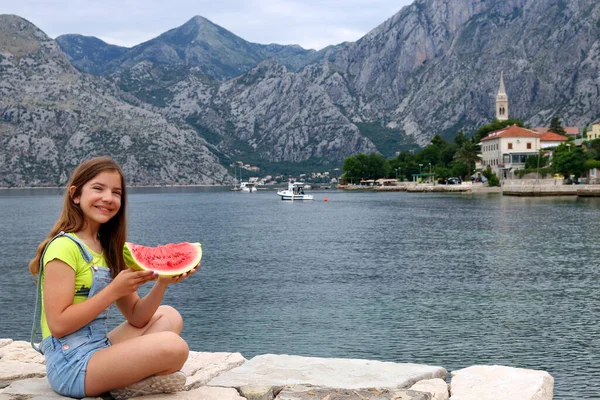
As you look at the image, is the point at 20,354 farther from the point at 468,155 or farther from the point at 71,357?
the point at 468,155

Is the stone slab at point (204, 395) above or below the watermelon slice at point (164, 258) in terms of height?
below

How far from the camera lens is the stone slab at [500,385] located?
7.39 m

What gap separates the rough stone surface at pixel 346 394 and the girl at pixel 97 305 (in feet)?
3.86

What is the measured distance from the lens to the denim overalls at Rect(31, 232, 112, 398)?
21.1 ft

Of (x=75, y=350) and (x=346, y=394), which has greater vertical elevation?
(x=75, y=350)

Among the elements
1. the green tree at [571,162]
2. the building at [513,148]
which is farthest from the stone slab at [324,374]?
the building at [513,148]

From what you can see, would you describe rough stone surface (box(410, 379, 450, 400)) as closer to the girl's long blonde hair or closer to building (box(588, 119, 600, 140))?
the girl's long blonde hair

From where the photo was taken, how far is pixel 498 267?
36656 mm

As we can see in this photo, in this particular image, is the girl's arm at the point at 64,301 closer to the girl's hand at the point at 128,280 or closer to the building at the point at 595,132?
the girl's hand at the point at 128,280

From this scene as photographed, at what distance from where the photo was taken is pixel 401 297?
27.8 m

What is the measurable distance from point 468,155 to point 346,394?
16602cm

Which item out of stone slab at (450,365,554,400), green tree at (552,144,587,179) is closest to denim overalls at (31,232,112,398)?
stone slab at (450,365,554,400)

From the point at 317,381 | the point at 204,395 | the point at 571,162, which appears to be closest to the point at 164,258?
the point at 204,395

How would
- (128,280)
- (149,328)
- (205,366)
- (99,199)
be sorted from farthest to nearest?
1. (205,366)
2. (149,328)
3. (99,199)
4. (128,280)
